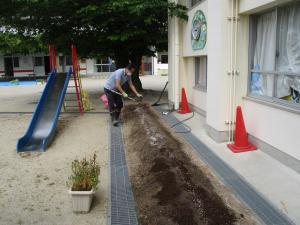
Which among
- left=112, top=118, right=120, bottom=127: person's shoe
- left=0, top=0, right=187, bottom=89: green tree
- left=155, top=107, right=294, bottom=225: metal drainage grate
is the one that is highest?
left=0, top=0, right=187, bottom=89: green tree

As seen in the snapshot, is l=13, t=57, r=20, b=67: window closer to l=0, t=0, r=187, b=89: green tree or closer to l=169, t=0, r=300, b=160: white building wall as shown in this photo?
l=0, t=0, r=187, b=89: green tree

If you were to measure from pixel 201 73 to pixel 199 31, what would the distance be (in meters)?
1.29

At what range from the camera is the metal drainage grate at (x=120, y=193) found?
4121mm

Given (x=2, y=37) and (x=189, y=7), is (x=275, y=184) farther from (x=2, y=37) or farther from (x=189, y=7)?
(x=2, y=37)

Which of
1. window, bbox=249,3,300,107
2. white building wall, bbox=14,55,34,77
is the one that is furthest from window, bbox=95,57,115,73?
window, bbox=249,3,300,107

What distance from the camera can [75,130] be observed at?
8.99 metres

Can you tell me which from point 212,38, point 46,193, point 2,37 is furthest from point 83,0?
point 2,37

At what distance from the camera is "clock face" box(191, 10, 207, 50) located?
28.3ft

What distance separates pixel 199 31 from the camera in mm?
8938

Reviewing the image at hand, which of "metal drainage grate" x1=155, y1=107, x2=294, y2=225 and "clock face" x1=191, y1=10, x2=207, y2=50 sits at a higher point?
"clock face" x1=191, y1=10, x2=207, y2=50

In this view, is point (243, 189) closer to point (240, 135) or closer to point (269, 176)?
point (269, 176)

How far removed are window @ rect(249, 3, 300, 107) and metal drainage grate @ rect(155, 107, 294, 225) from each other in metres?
1.37

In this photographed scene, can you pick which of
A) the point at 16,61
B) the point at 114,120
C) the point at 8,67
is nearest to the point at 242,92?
the point at 114,120

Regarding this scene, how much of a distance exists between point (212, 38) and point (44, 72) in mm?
33556
